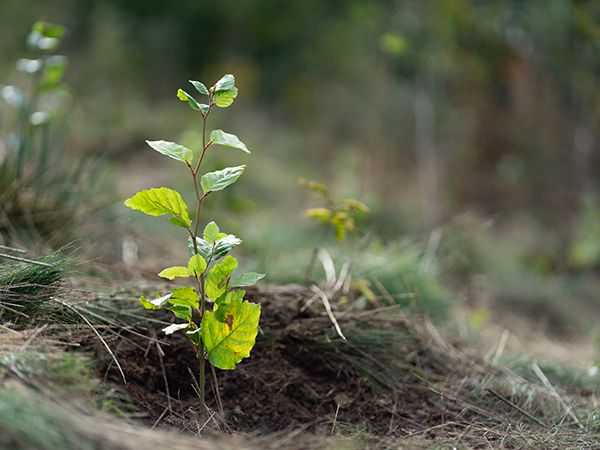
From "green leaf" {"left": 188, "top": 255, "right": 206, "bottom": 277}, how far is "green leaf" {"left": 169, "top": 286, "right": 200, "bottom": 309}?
0.18ft

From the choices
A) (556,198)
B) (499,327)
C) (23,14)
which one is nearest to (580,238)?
(556,198)

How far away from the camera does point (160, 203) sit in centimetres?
167

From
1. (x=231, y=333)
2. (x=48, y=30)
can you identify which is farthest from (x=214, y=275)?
(x=48, y=30)

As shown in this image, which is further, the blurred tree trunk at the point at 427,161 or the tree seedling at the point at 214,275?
the blurred tree trunk at the point at 427,161

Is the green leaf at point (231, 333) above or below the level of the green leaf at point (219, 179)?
below

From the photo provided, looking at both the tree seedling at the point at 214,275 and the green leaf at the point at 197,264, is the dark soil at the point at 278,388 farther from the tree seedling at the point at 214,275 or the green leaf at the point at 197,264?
the green leaf at the point at 197,264

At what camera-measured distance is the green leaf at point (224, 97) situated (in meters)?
1.69

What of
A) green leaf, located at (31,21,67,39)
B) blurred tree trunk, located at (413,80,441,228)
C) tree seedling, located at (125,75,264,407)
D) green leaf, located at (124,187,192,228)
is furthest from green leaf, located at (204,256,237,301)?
blurred tree trunk, located at (413,80,441,228)

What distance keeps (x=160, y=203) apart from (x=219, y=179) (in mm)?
145

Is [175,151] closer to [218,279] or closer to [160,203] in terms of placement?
[160,203]

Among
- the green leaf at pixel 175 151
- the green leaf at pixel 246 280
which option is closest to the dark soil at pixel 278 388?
the green leaf at pixel 246 280

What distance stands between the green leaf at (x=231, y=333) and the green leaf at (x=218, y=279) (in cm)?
5

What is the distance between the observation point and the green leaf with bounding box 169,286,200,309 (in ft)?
5.65

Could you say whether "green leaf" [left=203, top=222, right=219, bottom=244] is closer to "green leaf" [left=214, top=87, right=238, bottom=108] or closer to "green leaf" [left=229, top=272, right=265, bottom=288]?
"green leaf" [left=229, top=272, right=265, bottom=288]
